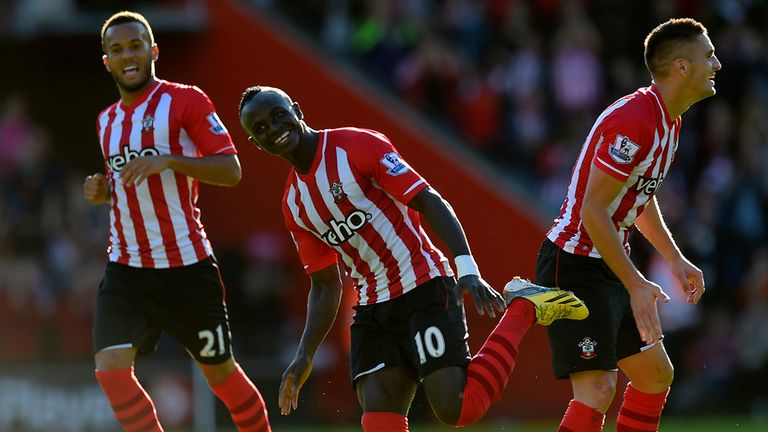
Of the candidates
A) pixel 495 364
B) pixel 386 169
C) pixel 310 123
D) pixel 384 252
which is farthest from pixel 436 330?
pixel 310 123

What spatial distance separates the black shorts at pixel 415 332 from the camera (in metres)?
7.00

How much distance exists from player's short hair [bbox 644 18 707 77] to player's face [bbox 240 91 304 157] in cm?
196

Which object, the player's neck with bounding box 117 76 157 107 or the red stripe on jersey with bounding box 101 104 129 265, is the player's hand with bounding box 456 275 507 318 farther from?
the player's neck with bounding box 117 76 157 107

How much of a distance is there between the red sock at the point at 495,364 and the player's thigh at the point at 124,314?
2.01 meters

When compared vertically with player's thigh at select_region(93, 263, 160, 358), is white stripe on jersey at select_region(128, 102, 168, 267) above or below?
above

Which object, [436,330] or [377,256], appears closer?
[436,330]

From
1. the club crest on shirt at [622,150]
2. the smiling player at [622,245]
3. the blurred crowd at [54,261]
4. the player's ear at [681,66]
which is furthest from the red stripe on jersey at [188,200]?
the blurred crowd at [54,261]

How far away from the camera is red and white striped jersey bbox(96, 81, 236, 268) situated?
7.98 m

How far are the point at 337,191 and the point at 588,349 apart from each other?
1.59 metres

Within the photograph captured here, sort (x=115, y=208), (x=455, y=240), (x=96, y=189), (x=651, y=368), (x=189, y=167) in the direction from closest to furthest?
(x=455, y=240), (x=651, y=368), (x=189, y=167), (x=96, y=189), (x=115, y=208)

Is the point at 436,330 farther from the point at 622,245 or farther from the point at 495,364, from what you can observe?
the point at 622,245

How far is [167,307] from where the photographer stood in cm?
799

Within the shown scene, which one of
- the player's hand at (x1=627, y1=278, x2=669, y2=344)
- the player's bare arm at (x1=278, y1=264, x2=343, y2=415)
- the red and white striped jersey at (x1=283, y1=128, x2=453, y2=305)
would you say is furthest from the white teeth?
the player's hand at (x1=627, y1=278, x2=669, y2=344)

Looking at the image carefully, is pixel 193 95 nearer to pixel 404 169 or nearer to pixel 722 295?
pixel 404 169
